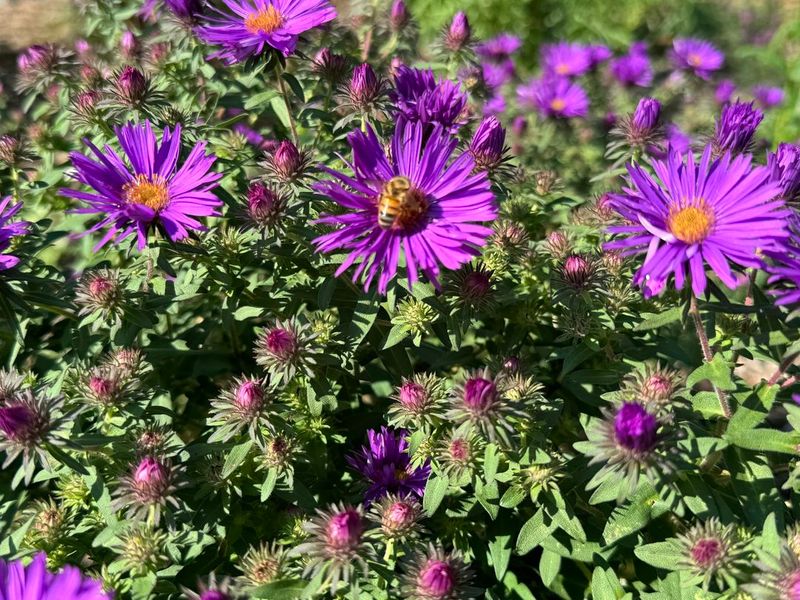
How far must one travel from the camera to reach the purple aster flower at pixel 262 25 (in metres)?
2.62

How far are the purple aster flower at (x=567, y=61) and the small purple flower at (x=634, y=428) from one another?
3.96 meters

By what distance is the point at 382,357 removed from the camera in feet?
9.29

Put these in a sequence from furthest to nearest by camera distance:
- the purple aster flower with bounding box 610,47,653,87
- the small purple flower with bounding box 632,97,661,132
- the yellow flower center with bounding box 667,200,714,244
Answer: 1. the purple aster flower with bounding box 610,47,653,87
2. the small purple flower with bounding box 632,97,661,132
3. the yellow flower center with bounding box 667,200,714,244

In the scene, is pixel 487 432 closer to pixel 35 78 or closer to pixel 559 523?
pixel 559 523

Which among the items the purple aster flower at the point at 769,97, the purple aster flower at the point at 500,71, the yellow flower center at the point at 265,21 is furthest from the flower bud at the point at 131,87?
the purple aster flower at the point at 769,97

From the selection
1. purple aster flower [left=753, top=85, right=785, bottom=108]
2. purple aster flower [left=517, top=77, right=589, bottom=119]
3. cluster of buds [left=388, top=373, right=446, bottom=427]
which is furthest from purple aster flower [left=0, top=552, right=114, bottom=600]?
purple aster flower [left=753, top=85, right=785, bottom=108]

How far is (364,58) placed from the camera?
3.60 metres

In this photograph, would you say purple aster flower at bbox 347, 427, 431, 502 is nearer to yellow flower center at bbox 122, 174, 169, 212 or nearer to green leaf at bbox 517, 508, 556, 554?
green leaf at bbox 517, 508, 556, 554

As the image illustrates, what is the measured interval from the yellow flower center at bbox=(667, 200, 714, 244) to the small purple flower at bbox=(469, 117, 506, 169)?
66cm

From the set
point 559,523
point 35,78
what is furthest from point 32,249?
point 559,523

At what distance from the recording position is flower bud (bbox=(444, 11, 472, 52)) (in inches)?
136

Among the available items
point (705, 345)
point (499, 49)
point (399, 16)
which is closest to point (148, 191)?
point (399, 16)

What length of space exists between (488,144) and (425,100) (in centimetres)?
27

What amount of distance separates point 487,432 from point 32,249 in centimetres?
184
